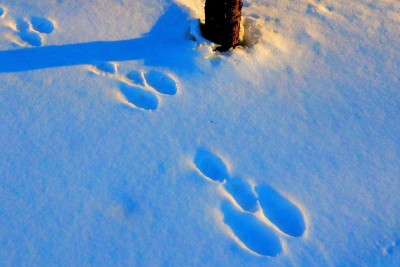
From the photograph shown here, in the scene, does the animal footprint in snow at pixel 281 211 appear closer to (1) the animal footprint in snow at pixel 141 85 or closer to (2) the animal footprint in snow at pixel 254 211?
(2) the animal footprint in snow at pixel 254 211

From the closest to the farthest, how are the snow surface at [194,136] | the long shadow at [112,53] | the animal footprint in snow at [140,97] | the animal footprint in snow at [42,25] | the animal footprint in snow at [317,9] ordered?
the snow surface at [194,136] < the animal footprint in snow at [140,97] < the long shadow at [112,53] < the animal footprint in snow at [42,25] < the animal footprint in snow at [317,9]

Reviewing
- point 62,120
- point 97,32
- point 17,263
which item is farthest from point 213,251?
point 97,32

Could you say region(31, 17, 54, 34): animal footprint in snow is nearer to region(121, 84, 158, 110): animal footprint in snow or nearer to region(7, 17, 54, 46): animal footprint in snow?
region(7, 17, 54, 46): animal footprint in snow

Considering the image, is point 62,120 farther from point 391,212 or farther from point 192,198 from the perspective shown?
point 391,212

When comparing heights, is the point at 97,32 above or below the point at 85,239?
above

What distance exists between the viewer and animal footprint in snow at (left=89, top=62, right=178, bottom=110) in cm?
199

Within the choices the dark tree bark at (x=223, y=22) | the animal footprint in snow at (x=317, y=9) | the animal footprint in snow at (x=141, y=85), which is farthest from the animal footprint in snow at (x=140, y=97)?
the animal footprint in snow at (x=317, y=9)

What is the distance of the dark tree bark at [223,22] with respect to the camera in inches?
80.8

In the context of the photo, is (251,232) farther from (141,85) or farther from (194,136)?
(141,85)

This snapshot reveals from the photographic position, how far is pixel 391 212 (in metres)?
1.68

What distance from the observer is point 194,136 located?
6.13ft

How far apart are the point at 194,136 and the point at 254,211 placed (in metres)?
0.43

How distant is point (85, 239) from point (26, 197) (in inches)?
12.1

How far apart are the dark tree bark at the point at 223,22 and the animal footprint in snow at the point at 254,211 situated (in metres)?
0.69
